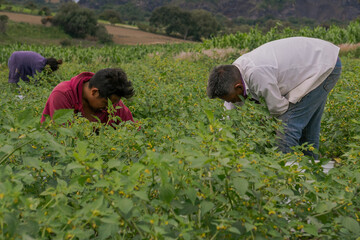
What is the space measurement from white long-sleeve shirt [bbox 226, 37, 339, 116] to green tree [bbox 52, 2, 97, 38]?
1945 inches

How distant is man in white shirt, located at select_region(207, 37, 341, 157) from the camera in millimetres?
2912

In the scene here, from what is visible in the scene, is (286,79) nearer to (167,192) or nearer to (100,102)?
(100,102)

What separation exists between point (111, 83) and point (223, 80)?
945 mm

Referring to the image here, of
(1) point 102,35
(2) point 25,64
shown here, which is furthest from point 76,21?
(2) point 25,64

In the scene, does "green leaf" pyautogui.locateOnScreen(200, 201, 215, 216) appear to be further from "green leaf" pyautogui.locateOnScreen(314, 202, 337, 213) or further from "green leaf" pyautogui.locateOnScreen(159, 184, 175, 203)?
"green leaf" pyautogui.locateOnScreen(314, 202, 337, 213)

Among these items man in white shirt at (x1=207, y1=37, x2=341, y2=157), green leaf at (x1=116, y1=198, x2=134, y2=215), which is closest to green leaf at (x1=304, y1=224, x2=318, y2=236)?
green leaf at (x1=116, y1=198, x2=134, y2=215)

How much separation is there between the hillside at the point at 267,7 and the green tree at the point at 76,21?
234 ft

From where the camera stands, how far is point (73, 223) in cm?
121

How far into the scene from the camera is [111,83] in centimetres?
304

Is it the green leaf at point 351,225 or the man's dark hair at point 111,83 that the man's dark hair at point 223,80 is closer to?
the man's dark hair at point 111,83

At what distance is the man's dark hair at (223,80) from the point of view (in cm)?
291

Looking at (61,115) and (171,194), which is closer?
(171,194)

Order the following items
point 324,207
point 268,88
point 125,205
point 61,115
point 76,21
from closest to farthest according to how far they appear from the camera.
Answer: point 125,205 → point 324,207 → point 61,115 → point 268,88 → point 76,21

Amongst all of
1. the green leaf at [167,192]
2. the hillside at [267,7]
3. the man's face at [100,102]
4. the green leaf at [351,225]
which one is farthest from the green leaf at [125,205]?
the hillside at [267,7]
